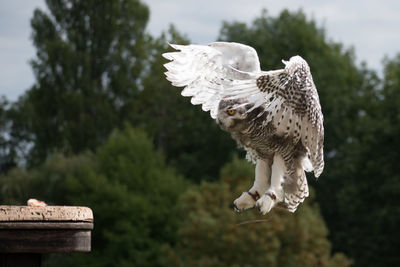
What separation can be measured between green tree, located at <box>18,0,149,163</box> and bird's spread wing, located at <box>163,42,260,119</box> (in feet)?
99.4

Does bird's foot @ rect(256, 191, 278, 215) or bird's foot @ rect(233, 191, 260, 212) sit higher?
bird's foot @ rect(233, 191, 260, 212)

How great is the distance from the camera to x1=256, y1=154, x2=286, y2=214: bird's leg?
5.45m

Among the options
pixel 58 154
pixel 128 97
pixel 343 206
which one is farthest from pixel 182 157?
pixel 343 206

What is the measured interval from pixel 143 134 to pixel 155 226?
3.99 metres

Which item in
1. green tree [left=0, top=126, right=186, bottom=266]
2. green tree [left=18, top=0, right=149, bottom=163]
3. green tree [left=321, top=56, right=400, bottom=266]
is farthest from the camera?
green tree [left=18, top=0, right=149, bottom=163]

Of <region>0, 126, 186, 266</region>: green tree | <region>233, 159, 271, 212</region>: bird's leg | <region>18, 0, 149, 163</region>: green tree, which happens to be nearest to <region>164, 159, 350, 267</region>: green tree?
<region>0, 126, 186, 266</region>: green tree

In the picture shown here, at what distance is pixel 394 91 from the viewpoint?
107 feet

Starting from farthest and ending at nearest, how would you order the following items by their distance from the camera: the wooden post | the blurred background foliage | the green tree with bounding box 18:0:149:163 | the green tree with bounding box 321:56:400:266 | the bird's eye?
the green tree with bounding box 18:0:149:163 < the green tree with bounding box 321:56:400:266 < the blurred background foliage < the bird's eye < the wooden post

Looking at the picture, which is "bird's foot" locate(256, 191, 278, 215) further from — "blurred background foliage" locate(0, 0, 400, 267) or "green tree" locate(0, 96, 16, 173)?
"green tree" locate(0, 96, 16, 173)

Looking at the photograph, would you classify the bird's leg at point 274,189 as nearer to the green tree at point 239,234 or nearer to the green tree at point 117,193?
the green tree at point 239,234

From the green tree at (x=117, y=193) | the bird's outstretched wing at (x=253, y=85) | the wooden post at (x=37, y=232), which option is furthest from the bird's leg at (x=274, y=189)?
the green tree at (x=117, y=193)

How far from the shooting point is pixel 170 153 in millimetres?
41000

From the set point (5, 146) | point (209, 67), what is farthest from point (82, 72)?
point (209, 67)

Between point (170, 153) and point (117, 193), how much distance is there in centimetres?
848
